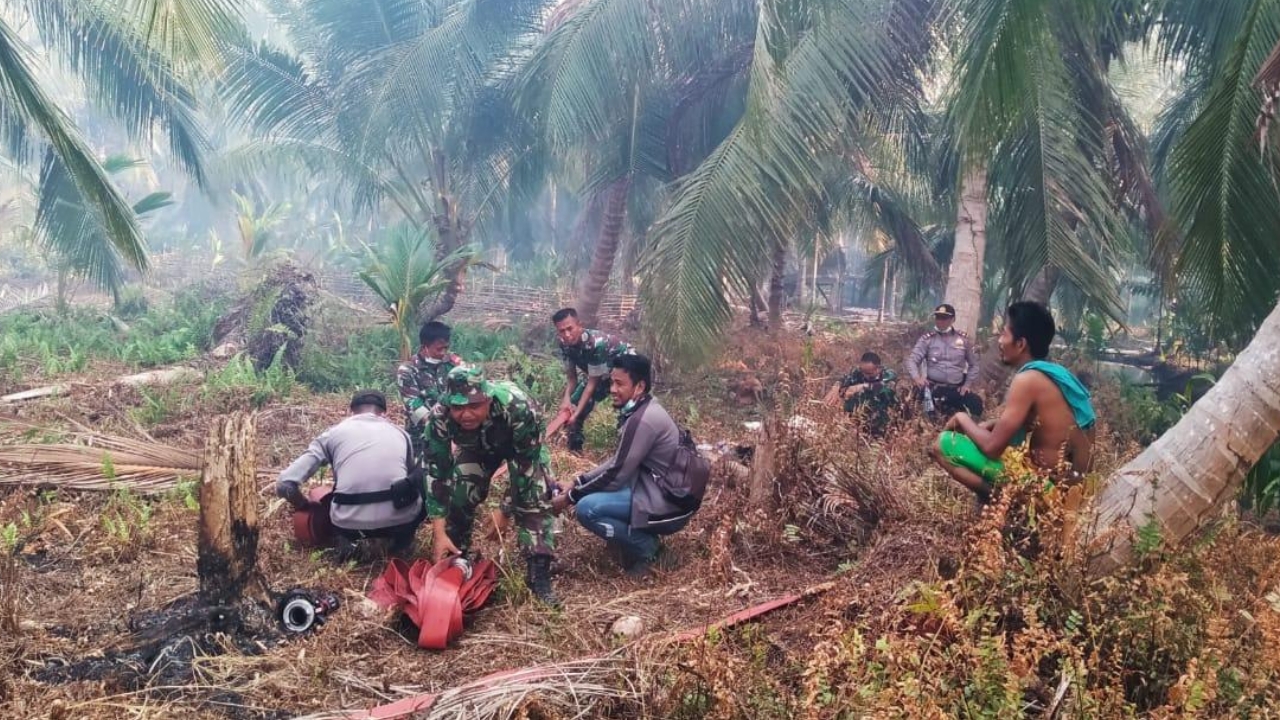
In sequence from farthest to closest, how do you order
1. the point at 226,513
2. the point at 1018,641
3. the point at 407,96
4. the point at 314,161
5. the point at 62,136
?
the point at 314,161 < the point at 407,96 < the point at 62,136 < the point at 226,513 < the point at 1018,641

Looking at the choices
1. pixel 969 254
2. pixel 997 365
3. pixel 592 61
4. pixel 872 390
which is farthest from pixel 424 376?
pixel 997 365

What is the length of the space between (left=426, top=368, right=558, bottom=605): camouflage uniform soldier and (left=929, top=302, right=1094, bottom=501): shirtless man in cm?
186

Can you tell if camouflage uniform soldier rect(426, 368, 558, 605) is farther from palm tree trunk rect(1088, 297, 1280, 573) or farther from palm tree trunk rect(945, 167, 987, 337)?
palm tree trunk rect(945, 167, 987, 337)

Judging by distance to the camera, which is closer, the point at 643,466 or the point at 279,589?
the point at 279,589

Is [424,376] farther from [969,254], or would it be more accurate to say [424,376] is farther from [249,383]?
[969,254]

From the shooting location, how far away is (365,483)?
171 inches

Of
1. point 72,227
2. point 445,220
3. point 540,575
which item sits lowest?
point 540,575

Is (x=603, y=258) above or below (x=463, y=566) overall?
above

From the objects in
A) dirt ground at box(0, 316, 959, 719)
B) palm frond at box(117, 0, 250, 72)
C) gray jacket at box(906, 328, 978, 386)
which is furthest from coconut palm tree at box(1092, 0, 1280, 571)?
palm frond at box(117, 0, 250, 72)

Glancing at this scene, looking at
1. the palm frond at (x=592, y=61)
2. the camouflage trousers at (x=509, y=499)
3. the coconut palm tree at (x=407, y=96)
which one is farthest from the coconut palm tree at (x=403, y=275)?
the camouflage trousers at (x=509, y=499)

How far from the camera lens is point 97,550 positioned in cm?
450

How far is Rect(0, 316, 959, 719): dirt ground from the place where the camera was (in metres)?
3.13

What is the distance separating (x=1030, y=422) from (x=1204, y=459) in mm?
627

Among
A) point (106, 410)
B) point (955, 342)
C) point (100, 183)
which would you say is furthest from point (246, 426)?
point (955, 342)
